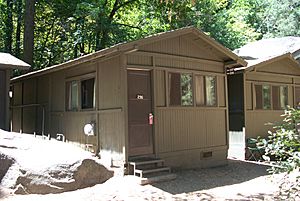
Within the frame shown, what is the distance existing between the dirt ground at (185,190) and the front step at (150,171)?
0.16 metres

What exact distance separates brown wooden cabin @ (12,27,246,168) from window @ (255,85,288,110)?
246cm

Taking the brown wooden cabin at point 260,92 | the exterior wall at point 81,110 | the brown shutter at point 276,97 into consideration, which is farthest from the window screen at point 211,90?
the brown shutter at point 276,97

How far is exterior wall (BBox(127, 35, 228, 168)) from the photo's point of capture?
29.7 ft

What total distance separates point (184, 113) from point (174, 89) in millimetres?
756

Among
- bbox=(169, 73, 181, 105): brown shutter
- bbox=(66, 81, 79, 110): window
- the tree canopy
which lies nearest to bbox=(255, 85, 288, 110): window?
bbox=(169, 73, 181, 105): brown shutter

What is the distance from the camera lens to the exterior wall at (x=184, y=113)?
905cm

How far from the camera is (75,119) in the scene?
10.3 meters

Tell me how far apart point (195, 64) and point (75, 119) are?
402cm

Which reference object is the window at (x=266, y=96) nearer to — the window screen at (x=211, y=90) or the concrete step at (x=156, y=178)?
the window screen at (x=211, y=90)

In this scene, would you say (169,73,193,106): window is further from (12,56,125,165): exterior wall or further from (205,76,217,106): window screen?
(12,56,125,165): exterior wall

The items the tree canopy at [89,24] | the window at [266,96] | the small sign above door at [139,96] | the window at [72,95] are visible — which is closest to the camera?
the small sign above door at [139,96]

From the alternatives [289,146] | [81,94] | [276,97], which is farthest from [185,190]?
[276,97]

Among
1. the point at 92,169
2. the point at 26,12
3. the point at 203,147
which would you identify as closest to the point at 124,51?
the point at 92,169

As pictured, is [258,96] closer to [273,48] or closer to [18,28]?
[273,48]
